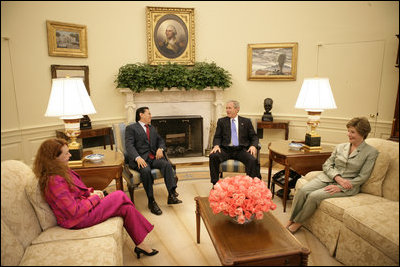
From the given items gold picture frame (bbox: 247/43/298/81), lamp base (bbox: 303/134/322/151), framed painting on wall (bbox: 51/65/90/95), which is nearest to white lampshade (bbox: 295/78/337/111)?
lamp base (bbox: 303/134/322/151)

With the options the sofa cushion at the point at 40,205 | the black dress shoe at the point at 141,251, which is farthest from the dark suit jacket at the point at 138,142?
the sofa cushion at the point at 40,205

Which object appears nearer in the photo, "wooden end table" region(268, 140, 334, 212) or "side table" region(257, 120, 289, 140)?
"wooden end table" region(268, 140, 334, 212)

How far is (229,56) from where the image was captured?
5496 mm

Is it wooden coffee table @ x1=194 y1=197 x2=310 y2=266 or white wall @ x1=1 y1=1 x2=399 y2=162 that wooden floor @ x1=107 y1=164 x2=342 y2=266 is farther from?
white wall @ x1=1 y1=1 x2=399 y2=162

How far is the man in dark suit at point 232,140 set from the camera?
11.5 ft

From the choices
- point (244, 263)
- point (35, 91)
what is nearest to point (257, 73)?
point (35, 91)

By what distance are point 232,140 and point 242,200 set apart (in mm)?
1861

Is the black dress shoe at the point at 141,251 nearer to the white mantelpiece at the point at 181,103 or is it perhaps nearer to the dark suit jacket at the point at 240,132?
the dark suit jacket at the point at 240,132

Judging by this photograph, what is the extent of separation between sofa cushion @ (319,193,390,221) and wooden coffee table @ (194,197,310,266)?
2.16 ft

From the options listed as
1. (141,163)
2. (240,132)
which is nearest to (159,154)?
(141,163)

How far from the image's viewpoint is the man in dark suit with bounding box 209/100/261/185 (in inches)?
138

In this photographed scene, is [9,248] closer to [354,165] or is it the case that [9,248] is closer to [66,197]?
[66,197]

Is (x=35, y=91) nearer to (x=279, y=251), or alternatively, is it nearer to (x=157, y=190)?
(x=157, y=190)

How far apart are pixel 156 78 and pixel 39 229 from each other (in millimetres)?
3486
